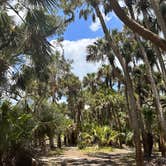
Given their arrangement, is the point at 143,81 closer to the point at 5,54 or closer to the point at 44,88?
the point at 44,88

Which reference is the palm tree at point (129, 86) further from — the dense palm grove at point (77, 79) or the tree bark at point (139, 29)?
the tree bark at point (139, 29)

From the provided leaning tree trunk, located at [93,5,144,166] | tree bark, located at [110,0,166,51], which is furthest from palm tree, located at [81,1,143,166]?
tree bark, located at [110,0,166,51]

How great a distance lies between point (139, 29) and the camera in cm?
696

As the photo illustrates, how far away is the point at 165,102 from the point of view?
1050 inches

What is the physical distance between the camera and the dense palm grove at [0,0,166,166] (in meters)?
10.1

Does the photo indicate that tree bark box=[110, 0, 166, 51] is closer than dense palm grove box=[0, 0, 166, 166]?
Yes

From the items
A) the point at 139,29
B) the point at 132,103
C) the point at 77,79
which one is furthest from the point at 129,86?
the point at 77,79

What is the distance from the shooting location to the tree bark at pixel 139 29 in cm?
662

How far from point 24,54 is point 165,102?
50.9 feet

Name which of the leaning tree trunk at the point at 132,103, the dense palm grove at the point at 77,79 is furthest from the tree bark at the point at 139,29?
the leaning tree trunk at the point at 132,103

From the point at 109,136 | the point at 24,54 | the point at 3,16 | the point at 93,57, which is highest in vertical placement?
the point at 93,57

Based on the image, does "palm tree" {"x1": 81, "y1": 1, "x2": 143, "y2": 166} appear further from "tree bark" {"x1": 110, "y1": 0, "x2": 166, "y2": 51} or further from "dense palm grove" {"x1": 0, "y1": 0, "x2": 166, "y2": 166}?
"tree bark" {"x1": 110, "y1": 0, "x2": 166, "y2": 51}

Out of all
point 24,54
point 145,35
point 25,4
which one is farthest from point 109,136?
point 145,35

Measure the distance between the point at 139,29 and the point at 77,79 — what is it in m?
43.1
